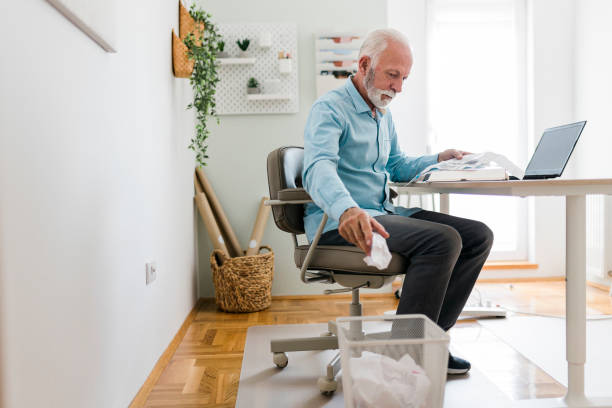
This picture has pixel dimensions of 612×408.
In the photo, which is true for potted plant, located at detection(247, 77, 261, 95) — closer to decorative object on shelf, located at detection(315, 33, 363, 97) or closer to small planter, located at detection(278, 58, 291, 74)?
small planter, located at detection(278, 58, 291, 74)

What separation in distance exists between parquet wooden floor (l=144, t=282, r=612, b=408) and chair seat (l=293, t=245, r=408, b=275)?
0.54 meters

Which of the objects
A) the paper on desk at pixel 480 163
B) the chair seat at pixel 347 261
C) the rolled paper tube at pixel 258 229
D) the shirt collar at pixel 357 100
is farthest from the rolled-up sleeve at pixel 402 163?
the rolled paper tube at pixel 258 229

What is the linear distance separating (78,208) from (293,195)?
25.8 inches

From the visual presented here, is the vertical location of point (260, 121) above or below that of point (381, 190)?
above

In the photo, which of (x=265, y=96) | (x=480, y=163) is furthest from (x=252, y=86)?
(x=480, y=163)

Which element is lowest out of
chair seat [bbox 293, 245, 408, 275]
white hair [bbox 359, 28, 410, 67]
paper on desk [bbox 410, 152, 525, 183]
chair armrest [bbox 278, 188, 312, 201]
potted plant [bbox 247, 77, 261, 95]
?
chair seat [bbox 293, 245, 408, 275]

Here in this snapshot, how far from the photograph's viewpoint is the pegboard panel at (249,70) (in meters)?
3.29

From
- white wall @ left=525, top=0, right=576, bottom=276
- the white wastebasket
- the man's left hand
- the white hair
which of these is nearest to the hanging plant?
the white hair

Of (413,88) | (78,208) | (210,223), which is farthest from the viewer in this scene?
(413,88)

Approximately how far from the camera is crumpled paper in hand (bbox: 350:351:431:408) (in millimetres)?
1182

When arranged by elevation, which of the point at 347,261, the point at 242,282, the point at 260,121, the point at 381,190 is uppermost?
the point at 260,121

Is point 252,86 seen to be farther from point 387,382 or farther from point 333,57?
point 387,382

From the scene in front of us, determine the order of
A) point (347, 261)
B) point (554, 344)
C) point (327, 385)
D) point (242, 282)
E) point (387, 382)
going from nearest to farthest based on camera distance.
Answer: point (387, 382)
point (347, 261)
point (327, 385)
point (554, 344)
point (242, 282)

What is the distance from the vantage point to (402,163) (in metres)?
2.14
